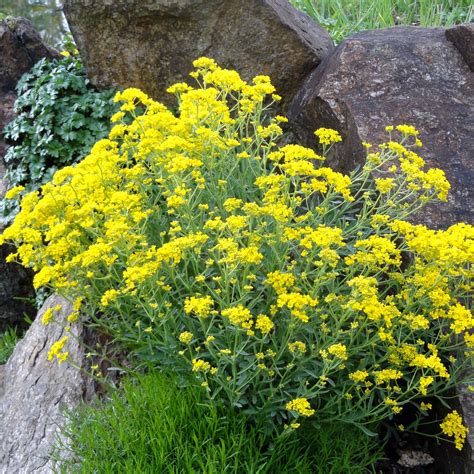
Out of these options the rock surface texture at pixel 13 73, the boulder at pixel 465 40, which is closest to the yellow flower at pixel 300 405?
the boulder at pixel 465 40

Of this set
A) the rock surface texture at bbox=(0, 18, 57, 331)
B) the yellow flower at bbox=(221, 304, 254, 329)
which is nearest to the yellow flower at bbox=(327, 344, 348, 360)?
the yellow flower at bbox=(221, 304, 254, 329)

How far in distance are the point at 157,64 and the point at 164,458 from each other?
2.89 meters

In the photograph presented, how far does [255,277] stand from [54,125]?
284 cm

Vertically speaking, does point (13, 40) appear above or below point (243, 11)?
above

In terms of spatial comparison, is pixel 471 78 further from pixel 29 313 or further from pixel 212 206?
pixel 29 313

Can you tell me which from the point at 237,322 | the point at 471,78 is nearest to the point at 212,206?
the point at 237,322

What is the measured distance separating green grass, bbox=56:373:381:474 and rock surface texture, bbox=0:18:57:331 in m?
2.17

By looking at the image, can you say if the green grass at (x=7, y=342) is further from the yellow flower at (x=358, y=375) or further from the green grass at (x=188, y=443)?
the yellow flower at (x=358, y=375)

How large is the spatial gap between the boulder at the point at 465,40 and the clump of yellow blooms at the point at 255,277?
160cm

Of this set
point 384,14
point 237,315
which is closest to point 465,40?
point 384,14

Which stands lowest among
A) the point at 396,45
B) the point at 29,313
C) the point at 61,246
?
the point at 29,313

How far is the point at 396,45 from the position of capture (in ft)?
14.2

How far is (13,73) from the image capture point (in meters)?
5.26

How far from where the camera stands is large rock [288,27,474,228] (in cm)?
379
